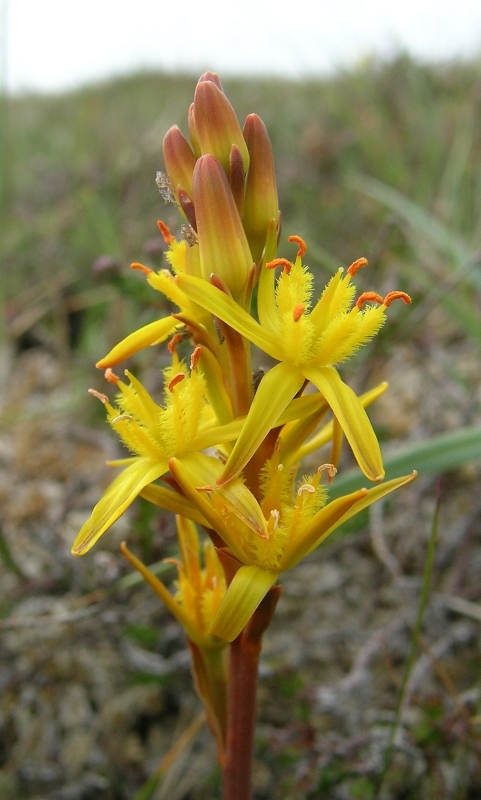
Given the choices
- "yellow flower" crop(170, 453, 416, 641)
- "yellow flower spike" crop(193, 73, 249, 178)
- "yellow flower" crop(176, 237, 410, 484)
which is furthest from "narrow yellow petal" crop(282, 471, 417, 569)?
"yellow flower spike" crop(193, 73, 249, 178)

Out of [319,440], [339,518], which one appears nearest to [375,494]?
[339,518]

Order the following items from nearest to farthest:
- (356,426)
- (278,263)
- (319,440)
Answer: (356,426) < (278,263) < (319,440)

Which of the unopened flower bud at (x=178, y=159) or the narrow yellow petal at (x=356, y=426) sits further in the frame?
the unopened flower bud at (x=178, y=159)

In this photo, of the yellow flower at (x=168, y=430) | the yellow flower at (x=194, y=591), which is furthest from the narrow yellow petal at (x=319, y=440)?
the yellow flower at (x=194, y=591)

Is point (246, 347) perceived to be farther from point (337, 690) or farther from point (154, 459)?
point (337, 690)

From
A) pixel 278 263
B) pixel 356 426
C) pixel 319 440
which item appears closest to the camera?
pixel 356 426

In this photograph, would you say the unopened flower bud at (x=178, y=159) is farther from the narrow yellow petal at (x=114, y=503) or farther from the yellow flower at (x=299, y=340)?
the narrow yellow petal at (x=114, y=503)

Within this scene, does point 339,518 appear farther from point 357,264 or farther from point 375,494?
point 357,264
